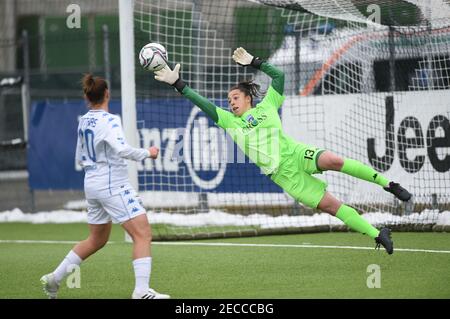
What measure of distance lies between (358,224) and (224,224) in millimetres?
5297

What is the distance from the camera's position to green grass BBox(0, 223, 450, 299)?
882 cm

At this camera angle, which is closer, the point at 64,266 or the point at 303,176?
the point at 64,266

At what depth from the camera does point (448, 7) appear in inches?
482

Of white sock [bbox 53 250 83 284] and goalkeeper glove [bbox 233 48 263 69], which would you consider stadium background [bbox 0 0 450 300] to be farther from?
goalkeeper glove [bbox 233 48 263 69]

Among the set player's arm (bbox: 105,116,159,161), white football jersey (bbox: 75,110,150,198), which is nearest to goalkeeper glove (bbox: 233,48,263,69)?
white football jersey (bbox: 75,110,150,198)

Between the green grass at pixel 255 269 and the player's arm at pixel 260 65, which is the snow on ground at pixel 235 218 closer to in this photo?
the green grass at pixel 255 269

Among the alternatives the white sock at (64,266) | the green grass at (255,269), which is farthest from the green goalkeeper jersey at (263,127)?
the white sock at (64,266)

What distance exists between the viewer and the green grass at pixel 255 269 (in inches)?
347

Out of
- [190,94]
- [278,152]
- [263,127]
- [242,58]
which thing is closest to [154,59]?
[190,94]

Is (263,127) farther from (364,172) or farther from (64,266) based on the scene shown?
(64,266)

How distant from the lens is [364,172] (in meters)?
10.0

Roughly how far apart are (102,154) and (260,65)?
2.83m

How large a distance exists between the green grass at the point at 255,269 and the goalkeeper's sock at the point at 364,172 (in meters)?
0.87
